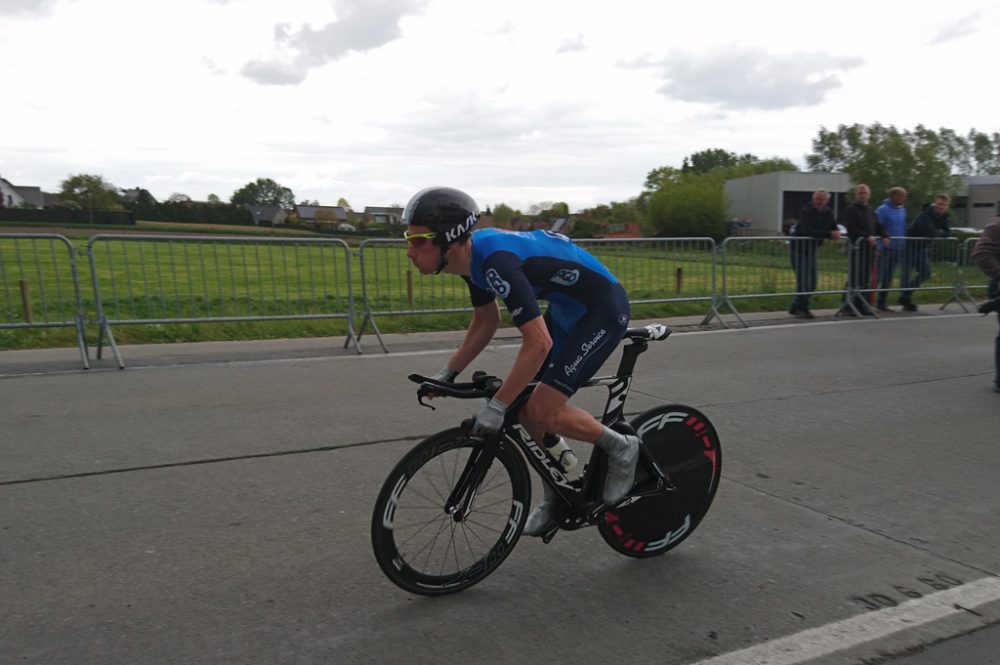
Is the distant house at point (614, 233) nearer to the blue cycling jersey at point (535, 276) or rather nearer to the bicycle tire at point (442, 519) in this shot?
the blue cycling jersey at point (535, 276)

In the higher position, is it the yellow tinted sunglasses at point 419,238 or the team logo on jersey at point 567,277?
the yellow tinted sunglasses at point 419,238

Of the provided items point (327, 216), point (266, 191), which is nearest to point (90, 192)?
point (327, 216)

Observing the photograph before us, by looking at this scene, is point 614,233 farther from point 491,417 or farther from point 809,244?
point 491,417

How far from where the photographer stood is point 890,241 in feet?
43.6

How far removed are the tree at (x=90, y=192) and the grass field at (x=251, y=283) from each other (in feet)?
40.9

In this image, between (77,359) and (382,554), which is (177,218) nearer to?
(77,359)

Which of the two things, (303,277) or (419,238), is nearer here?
(419,238)

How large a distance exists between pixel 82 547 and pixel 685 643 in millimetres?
2847

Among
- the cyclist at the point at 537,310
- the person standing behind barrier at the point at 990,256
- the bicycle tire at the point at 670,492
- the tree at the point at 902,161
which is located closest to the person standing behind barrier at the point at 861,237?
the person standing behind barrier at the point at 990,256

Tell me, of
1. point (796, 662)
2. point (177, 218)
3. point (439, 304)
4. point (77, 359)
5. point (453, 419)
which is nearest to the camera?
point (796, 662)

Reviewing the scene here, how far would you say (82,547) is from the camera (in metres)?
3.74

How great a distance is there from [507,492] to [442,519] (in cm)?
30

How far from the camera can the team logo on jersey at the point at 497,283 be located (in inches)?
116

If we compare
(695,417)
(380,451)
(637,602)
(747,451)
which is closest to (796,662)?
(637,602)
